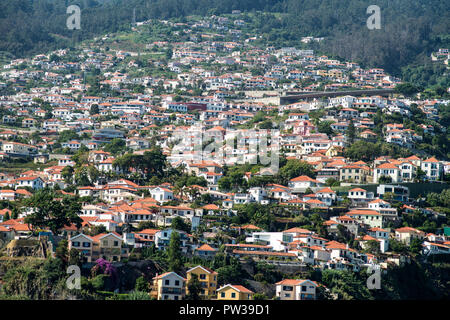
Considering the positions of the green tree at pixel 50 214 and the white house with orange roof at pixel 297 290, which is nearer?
the white house with orange roof at pixel 297 290

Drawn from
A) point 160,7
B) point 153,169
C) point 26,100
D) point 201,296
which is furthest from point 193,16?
point 201,296

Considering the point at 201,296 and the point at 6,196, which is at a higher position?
the point at 6,196

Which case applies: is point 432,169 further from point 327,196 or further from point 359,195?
point 327,196

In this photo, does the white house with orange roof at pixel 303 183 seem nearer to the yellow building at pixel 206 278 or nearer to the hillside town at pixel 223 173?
the hillside town at pixel 223 173

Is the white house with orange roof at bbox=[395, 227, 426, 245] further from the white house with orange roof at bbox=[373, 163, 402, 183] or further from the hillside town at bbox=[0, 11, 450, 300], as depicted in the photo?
the white house with orange roof at bbox=[373, 163, 402, 183]

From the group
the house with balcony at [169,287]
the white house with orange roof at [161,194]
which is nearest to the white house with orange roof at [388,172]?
the white house with orange roof at [161,194]

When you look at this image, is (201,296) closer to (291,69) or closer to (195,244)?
(195,244)

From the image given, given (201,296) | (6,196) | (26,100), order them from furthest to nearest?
(26,100) → (6,196) → (201,296)
